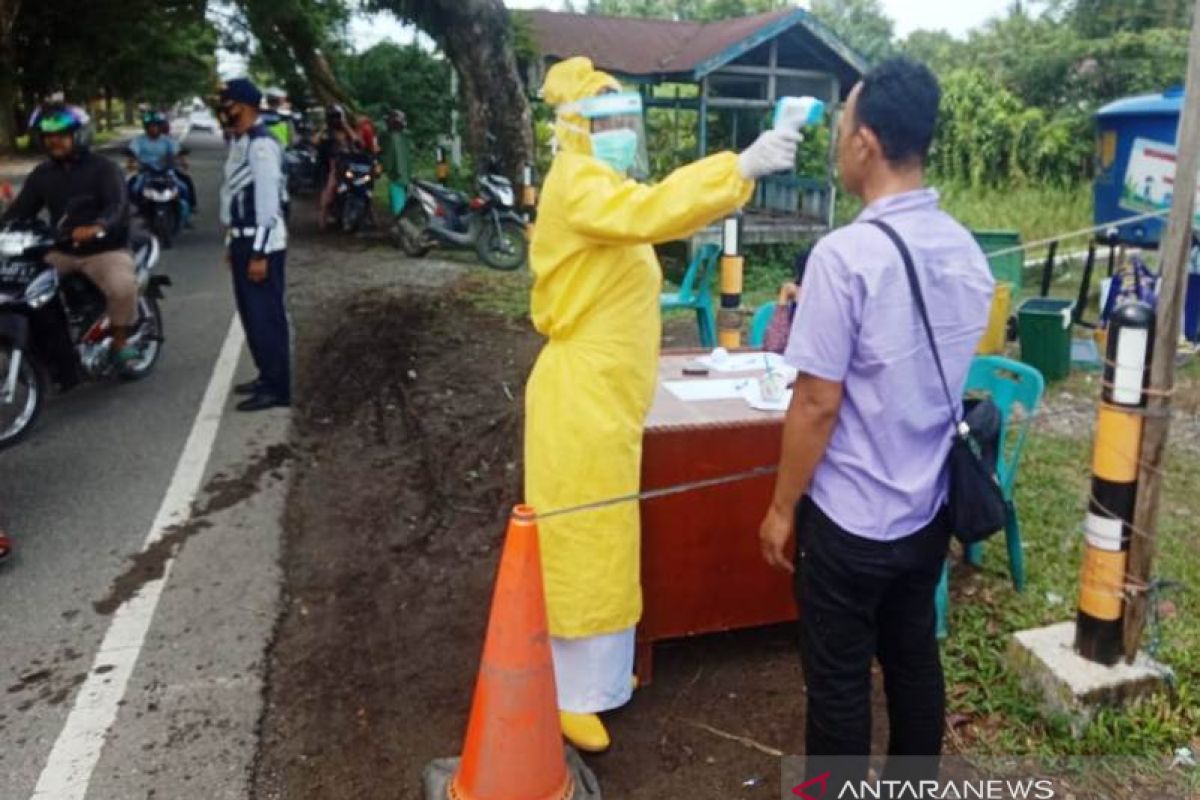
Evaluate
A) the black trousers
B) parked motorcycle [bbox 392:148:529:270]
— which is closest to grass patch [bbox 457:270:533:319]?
parked motorcycle [bbox 392:148:529:270]

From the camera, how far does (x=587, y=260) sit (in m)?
2.61

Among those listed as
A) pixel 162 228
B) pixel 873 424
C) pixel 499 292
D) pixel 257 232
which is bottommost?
pixel 499 292

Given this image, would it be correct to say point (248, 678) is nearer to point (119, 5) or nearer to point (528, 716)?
point (528, 716)

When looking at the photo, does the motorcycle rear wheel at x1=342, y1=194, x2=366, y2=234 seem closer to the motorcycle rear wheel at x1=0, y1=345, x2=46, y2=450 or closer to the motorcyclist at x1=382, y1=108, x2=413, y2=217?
the motorcyclist at x1=382, y1=108, x2=413, y2=217

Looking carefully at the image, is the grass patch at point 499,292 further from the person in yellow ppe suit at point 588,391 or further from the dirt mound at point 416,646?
the person in yellow ppe suit at point 588,391

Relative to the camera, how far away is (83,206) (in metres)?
5.74

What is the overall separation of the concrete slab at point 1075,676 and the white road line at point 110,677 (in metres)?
2.69

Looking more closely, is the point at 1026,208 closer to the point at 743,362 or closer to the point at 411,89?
the point at 411,89

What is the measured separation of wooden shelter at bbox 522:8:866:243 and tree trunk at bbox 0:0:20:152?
15.7 metres

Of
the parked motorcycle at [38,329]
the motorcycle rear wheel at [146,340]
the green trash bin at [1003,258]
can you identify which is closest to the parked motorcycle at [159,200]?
the motorcycle rear wheel at [146,340]

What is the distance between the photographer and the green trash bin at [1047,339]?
21.7 feet

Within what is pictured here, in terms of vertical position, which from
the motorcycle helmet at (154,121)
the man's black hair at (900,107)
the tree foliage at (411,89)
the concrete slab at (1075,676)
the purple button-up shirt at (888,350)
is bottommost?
the concrete slab at (1075,676)

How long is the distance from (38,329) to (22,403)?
1.42ft

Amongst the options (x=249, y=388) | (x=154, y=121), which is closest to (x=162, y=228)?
(x=154, y=121)
